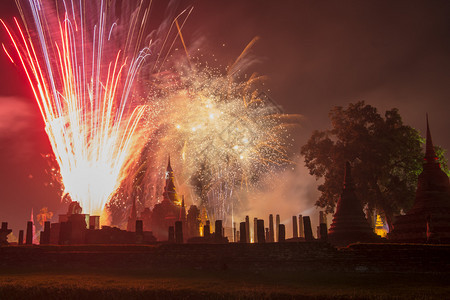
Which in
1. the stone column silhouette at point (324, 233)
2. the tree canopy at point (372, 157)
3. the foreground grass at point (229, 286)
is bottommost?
the foreground grass at point (229, 286)

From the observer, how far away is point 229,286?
12.3 m

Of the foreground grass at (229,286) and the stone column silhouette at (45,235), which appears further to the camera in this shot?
the stone column silhouette at (45,235)

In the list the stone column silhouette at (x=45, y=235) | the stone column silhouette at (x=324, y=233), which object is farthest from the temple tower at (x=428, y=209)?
the stone column silhouette at (x=45, y=235)

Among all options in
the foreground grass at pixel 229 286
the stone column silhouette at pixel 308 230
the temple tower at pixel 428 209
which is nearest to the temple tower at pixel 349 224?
the temple tower at pixel 428 209

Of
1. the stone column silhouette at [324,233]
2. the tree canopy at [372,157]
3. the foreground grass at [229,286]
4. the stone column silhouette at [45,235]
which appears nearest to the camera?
the foreground grass at [229,286]

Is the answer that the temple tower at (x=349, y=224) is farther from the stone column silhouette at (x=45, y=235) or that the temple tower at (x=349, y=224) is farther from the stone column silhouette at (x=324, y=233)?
the stone column silhouette at (x=45, y=235)

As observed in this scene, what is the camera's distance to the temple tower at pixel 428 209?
22312mm

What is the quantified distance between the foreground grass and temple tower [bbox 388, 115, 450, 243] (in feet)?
28.8

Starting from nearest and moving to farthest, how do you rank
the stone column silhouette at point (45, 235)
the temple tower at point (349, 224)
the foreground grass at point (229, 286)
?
the foreground grass at point (229, 286) < the stone column silhouette at point (45, 235) < the temple tower at point (349, 224)

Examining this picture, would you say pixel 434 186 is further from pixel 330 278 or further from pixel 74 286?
pixel 74 286

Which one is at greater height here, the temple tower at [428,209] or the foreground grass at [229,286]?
the temple tower at [428,209]

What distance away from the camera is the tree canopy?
30.5 metres

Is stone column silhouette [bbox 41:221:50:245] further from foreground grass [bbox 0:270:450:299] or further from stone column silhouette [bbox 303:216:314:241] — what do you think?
stone column silhouette [bbox 303:216:314:241]

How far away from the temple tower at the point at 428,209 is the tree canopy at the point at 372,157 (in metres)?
4.92
